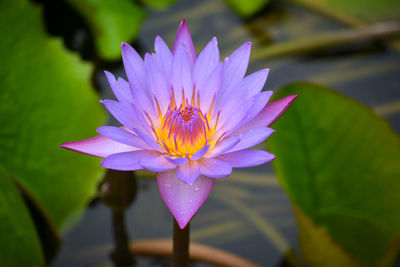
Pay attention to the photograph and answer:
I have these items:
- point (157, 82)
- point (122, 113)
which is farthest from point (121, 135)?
point (157, 82)

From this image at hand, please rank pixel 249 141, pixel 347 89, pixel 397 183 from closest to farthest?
pixel 249 141
pixel 397 183
pixel 347 89

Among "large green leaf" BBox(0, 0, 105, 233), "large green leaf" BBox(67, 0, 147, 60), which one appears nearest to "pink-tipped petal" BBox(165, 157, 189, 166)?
"large green leaf" BBox(0, 0, 105, 233)

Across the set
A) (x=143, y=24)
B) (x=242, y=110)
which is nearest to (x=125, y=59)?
(x=242, y=110)

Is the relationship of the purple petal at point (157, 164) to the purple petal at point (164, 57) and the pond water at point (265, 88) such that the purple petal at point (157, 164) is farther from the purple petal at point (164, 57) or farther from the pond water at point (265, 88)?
the pond water at point (265, 88)

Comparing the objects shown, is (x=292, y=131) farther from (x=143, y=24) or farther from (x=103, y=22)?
(x=143, y=24)

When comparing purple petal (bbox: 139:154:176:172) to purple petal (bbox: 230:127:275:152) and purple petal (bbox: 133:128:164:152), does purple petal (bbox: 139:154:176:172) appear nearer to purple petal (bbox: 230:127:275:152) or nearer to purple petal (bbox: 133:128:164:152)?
purple petal (bbox: 133:128:164:152)

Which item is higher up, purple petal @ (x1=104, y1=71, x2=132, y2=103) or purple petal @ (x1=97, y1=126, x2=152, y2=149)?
purple petal @ (x1=104, y1=71, x2=132, y2=103)

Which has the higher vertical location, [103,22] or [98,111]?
[103,22]
